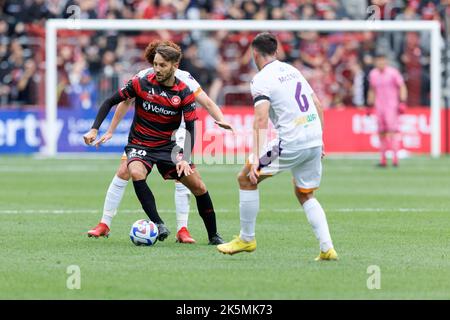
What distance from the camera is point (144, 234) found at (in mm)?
11781

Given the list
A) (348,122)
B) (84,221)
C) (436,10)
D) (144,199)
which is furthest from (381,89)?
(144,199)

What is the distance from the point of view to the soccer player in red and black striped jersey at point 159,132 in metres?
11.9

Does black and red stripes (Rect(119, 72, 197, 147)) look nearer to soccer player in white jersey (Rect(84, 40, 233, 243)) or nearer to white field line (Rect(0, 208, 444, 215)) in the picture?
soccer player in white jersey (Rect(84, 40, 233, 243))

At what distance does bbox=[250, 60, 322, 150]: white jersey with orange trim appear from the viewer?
10297mm

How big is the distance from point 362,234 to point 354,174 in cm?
1070

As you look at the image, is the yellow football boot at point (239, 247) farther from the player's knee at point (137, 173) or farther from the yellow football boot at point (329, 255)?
the player's knee at point (137, 173)

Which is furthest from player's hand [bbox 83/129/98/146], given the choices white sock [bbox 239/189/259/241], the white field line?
the white field line

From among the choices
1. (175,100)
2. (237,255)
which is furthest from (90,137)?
(237,255)

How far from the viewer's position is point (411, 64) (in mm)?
31797

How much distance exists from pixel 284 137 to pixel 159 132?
2.04m

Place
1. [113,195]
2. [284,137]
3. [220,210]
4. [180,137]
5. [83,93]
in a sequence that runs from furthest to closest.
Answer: [83,93] < [220,210] < [180,137] < [113,195] < [284,137]

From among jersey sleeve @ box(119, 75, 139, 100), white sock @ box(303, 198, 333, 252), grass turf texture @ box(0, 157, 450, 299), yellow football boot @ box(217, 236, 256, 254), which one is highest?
jersey sleeve @ box(119, 75, 139, 100)

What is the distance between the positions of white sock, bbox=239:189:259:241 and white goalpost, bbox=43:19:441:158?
18458 millimetres

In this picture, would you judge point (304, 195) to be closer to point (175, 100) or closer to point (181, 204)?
point (175, 100)
